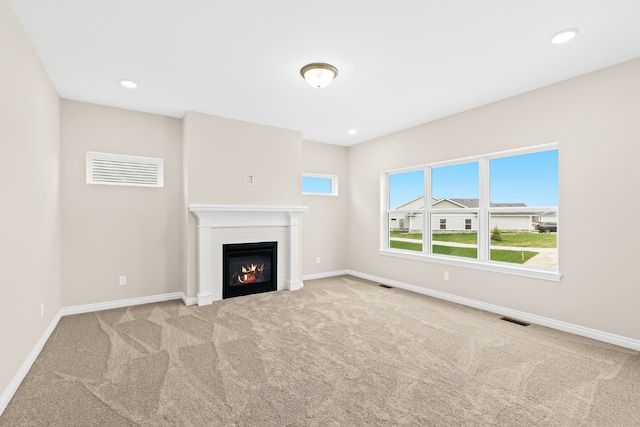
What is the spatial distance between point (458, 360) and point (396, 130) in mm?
3804

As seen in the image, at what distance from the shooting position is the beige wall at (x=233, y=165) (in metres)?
4.25

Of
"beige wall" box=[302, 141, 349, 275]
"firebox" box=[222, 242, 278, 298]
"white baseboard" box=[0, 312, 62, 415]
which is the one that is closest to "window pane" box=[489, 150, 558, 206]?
"beige wall" box=[302, 141, 349, 275]

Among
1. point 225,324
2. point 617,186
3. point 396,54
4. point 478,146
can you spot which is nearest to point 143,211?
point 225,324

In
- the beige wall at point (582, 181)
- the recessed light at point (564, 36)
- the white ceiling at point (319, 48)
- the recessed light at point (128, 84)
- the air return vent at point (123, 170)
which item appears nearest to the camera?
the white ceiling at point (319, 48)

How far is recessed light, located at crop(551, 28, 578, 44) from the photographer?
2.39m

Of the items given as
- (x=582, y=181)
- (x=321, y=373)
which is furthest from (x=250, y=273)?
(x=582, y=181)

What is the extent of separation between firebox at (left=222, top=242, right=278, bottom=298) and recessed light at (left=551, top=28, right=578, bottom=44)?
4.18 metres

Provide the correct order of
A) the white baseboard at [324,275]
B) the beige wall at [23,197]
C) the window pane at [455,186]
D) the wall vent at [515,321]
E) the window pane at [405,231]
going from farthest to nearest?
the white baseboard at [324,275] → the window pane at [405,231] → the window pane at [455,186] → the wall vent at [515,321] → the beige wall at [23,197]

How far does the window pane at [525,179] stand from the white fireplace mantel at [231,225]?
2.95m

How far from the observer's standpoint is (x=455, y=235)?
4586 mm

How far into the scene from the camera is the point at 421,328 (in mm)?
3309

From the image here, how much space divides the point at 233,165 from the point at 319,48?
2448 mm

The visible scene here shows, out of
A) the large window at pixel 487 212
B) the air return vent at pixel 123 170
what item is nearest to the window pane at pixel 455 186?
the large window at pixel 487 212

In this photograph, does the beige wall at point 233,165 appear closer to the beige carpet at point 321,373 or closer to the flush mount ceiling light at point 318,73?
the beige carpet at point 321,373
